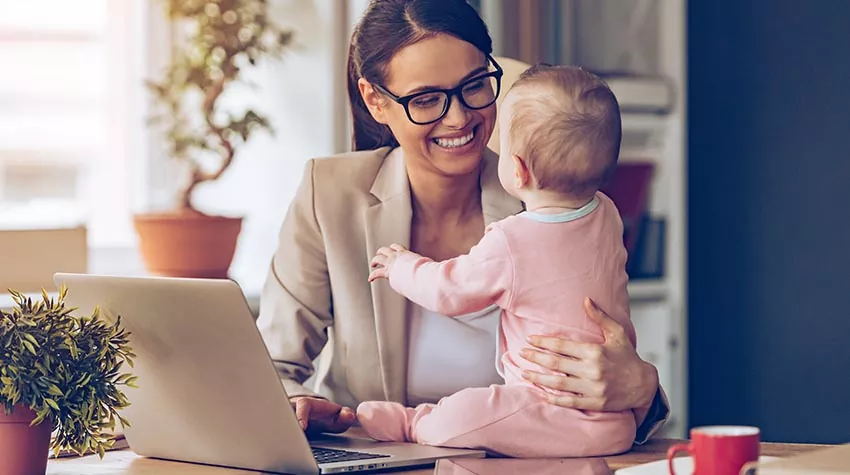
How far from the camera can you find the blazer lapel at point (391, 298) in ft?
6.02

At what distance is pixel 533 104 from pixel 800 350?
8.59 ft

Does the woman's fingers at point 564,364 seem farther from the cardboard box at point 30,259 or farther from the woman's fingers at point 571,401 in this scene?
the cardboard box at point 30,259

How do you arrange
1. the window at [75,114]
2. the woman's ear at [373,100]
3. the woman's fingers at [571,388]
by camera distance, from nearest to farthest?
the woman's fingers at [571,388] < the woman's ear at [373,100] < the window at [75,114]

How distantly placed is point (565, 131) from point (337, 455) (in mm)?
473

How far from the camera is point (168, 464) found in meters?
1.47

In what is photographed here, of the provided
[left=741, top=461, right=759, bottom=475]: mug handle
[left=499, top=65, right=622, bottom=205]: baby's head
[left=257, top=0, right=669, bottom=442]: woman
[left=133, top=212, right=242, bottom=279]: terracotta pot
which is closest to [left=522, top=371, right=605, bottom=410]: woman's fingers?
[left=499, top=65, right=622, bottom=205]: baby's head

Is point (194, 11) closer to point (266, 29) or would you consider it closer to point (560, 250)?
point (266, 29)

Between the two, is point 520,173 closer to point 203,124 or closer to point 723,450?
point 723,450

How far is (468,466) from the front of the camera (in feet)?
4.44

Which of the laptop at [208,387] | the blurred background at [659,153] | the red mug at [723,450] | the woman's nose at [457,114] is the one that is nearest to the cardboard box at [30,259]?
the laptop at [208,387]

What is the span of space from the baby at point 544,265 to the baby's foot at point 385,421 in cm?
8

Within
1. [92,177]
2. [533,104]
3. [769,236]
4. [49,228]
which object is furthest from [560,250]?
[769,236]

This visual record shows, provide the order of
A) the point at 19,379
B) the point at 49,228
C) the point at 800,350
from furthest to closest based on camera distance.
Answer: the point at 800,350, the point at 49,228, the point at 19,379

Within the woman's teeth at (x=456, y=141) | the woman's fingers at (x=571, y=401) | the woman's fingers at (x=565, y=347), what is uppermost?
the woman's teeth at (x=456, y=141)
